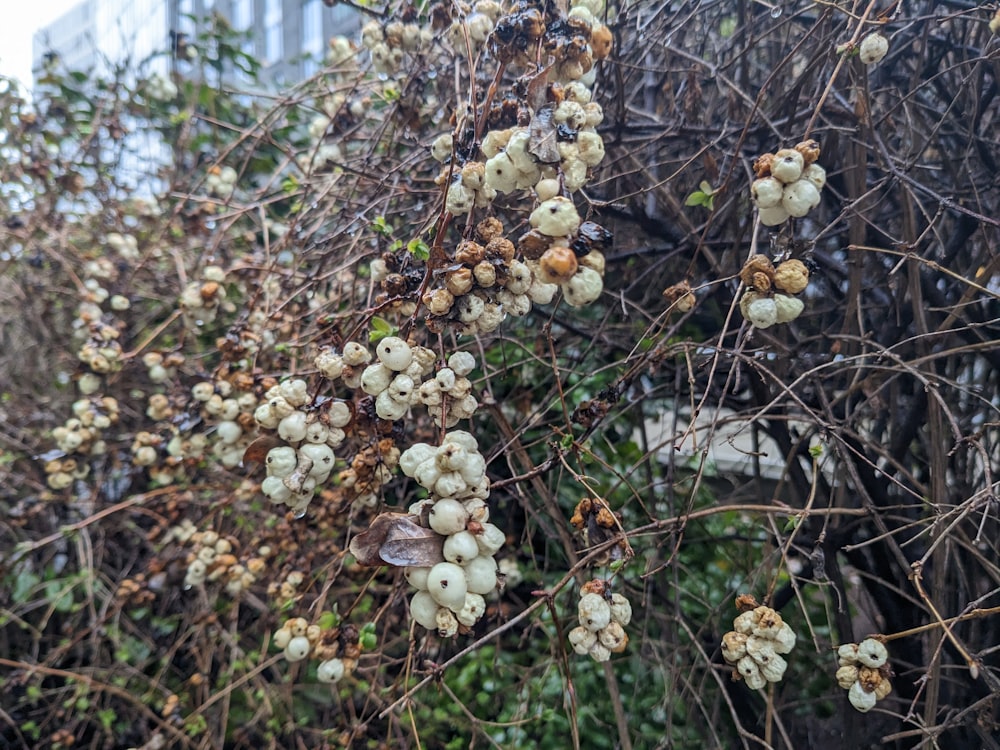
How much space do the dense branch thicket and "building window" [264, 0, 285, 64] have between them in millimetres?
16771

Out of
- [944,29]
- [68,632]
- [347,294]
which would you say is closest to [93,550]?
[68,632]

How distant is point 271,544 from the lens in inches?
69.9

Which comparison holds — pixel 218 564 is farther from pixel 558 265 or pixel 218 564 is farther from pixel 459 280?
pixel 558 265

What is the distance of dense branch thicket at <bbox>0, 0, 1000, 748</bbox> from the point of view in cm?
104

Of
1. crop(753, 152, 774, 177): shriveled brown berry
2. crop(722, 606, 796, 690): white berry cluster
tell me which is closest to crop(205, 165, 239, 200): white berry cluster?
crop(753, 152, 774, 177): shriveled brown berry

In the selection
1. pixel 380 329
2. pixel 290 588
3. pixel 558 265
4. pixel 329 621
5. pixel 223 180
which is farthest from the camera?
pixel 223 180

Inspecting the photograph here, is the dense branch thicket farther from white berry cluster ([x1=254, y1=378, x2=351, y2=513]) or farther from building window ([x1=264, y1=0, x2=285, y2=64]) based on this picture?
building window ([x1=264, y1=0, x2=285, y2=64])

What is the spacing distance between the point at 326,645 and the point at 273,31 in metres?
19.9

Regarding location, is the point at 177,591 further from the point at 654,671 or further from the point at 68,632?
the point at 654,671

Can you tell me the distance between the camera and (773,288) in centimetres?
102

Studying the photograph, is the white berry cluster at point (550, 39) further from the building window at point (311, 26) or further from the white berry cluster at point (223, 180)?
the building window at point (311, 26)

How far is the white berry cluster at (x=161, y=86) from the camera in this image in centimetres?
284

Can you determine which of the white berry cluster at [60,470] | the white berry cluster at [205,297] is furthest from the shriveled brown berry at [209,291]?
the white berry cluster at [60,470]

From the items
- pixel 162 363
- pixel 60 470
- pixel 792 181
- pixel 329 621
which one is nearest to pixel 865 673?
pixel 792 181
